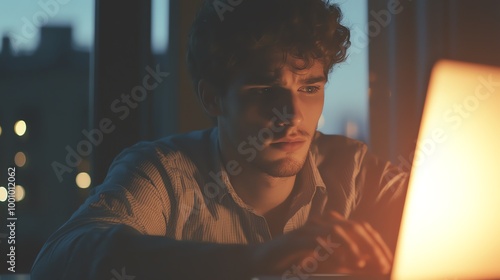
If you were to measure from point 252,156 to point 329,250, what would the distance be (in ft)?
1.77

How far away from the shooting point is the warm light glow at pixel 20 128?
147 centimetres

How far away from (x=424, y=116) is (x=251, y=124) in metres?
0.64

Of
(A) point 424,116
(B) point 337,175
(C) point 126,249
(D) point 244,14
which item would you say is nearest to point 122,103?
(D) point 244,14

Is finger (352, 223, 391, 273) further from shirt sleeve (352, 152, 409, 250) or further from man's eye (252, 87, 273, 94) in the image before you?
shirt sleeve (352, 152, 409, 250)

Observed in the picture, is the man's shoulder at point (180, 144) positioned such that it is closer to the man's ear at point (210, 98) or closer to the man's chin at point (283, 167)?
the man's ear at point (210, 98)

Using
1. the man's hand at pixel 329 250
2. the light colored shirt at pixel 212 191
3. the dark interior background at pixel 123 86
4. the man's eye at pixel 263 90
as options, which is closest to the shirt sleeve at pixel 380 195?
the light colored shirt at pixel 212 191

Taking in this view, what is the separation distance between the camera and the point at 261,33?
1.10 meters

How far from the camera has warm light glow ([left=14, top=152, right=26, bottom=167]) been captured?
1.46 m

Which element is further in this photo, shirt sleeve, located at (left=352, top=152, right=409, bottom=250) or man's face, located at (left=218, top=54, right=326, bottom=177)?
shirt sleeve, located at (left=352, top=152, right=409, bottom=250)

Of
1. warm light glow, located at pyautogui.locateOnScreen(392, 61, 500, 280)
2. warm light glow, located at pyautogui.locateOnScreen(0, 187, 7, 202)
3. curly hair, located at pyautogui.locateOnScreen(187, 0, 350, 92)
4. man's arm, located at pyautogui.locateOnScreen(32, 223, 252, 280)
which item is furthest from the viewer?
warm light glow, located at pyautogui.locateOnScreen(0, 187, 7, 202)

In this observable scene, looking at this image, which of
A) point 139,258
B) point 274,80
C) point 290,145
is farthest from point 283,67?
point 139,258

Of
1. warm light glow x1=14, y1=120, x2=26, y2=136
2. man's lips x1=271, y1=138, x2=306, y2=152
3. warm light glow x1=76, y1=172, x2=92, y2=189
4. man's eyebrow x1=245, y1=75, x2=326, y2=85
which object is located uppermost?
man's eyebrow x1=245, y1=75, x2=326, y2=85

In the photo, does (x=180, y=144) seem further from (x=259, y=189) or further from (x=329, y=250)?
(x=329, y=250)

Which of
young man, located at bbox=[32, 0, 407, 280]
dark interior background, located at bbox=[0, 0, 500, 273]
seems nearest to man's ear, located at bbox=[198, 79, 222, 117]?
young man, located at bbox=[32, 0, 407, 280]
